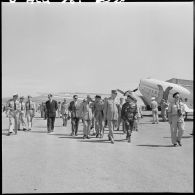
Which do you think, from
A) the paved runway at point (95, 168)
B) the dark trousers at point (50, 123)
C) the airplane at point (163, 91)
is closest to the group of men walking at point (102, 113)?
the dark trousers at point (50, 123)

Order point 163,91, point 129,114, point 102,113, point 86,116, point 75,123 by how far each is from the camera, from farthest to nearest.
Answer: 1. point 163,91
2. point 75,123
3. point 86,116
4. point 102,113
5. point 129,114

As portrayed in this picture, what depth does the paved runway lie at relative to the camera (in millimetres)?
6832

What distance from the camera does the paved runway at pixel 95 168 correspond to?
6.83 meters

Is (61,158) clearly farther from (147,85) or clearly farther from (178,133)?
(147,85)

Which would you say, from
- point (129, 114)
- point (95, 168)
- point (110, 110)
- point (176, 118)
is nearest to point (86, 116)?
point (110, 110)

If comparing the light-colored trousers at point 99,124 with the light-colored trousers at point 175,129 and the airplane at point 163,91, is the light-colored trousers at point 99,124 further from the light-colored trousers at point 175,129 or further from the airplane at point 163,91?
the airplane at point 163,91

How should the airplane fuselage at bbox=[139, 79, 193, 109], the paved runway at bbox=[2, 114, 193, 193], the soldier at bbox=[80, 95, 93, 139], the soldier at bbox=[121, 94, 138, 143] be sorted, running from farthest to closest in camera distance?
the airplane fuselage at bbox=[139, 79, 193, 109] < the soldier at bbox=[80, 95, 93, 139] < the soldier at bbox=[121, 94, 138, 143] < the paved runway at bbox=[2, 114, 193, 193]

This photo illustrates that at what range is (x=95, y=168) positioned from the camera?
8.46 m

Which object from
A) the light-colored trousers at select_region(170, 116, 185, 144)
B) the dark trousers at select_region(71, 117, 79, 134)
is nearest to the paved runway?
the light-colored trousers at select_region(170, 116, 185, 144)

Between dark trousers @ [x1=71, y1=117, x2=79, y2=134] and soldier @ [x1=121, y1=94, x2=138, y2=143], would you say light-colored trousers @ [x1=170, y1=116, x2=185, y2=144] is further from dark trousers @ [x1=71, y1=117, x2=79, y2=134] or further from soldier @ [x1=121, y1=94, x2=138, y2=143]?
dark trousers @ [x1=71, y1=117, x2=79, y2=134]

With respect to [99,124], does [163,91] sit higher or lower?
higher

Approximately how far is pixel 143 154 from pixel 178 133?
8.24ft

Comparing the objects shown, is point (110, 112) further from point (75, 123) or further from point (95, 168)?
point (95, 168)

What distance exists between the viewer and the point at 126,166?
8.73 meters
